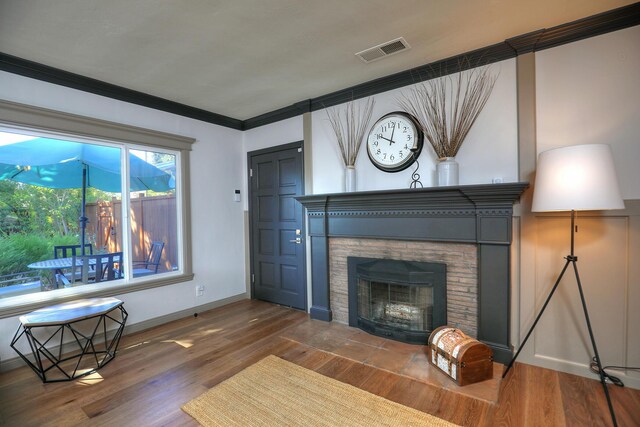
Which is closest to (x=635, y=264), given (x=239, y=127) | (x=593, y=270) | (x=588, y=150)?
(x=593, y=270)

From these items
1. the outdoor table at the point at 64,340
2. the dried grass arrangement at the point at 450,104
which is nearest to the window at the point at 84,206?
the outdoor table at the point at 64,340

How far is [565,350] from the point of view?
2.29 m

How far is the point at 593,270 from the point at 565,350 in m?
0.67

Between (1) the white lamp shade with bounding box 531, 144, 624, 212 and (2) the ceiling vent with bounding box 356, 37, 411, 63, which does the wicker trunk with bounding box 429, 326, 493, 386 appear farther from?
(2) the ceiling vent with bounding box 356, 37, 411, 63

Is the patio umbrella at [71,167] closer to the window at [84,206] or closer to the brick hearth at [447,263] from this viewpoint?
the window at [84,206]

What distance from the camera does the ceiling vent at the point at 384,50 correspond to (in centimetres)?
239

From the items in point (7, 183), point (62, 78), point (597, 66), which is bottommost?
point (7, 183)

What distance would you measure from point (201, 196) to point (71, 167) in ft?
4.46

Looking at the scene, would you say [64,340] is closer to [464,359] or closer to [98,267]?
[98,267]

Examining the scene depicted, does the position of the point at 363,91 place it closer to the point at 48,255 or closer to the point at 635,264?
the point at 635,264

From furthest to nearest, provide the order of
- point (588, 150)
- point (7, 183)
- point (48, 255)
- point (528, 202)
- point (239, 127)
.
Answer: point (239, 127), point (48, 255), point (7, 183), point (528, 202), point (588, 150)

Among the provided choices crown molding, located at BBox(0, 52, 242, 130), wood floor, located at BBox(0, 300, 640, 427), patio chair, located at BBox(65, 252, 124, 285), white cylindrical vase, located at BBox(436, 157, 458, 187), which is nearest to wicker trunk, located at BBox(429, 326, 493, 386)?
wood floor, located at BBox(0, 300, 640, 427)

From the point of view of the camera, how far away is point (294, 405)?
1.97m

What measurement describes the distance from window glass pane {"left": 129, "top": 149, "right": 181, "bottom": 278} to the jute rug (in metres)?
1.94
